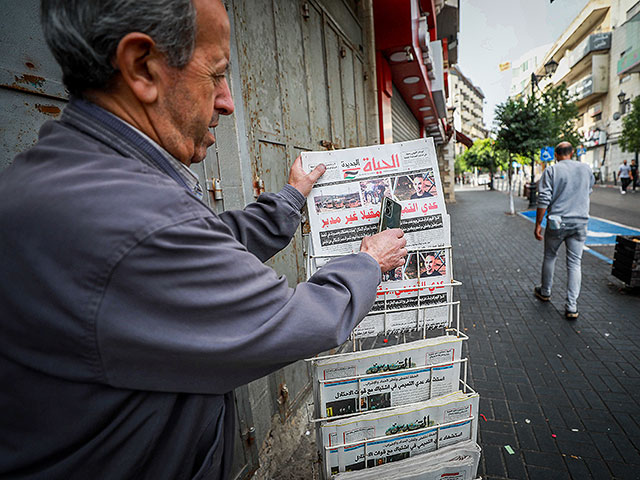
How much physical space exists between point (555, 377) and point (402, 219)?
289 cm

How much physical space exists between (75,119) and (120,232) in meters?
0.39

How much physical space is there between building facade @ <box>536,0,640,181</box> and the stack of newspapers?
40.3 m

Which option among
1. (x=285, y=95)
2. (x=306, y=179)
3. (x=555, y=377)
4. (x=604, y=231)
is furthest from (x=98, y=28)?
(x=604, y=231)

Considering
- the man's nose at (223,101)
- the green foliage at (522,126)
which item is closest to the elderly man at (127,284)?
the man's nose at (223,101)

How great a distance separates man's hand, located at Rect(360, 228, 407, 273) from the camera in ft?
4.18

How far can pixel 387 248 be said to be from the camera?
51.1 inches

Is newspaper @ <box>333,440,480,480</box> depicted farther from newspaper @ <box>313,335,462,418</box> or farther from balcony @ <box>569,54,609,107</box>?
balcony @ <box>569,54,609,107</box>

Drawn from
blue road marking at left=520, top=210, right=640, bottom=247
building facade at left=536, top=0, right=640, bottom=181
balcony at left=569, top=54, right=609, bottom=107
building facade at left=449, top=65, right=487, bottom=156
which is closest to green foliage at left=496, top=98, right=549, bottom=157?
blue road marking at left=520, top=210, right=640, bottom=247

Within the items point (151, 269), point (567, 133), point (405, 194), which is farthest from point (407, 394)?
point (567, 133)

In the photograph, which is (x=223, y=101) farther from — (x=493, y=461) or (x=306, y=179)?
(x=493, y=461)

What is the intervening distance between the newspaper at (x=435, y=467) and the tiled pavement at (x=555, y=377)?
976 millimetres

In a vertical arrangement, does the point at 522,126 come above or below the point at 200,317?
above

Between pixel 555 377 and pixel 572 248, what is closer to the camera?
pixel 555 377

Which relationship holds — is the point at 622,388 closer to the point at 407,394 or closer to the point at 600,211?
the point at 407,394
